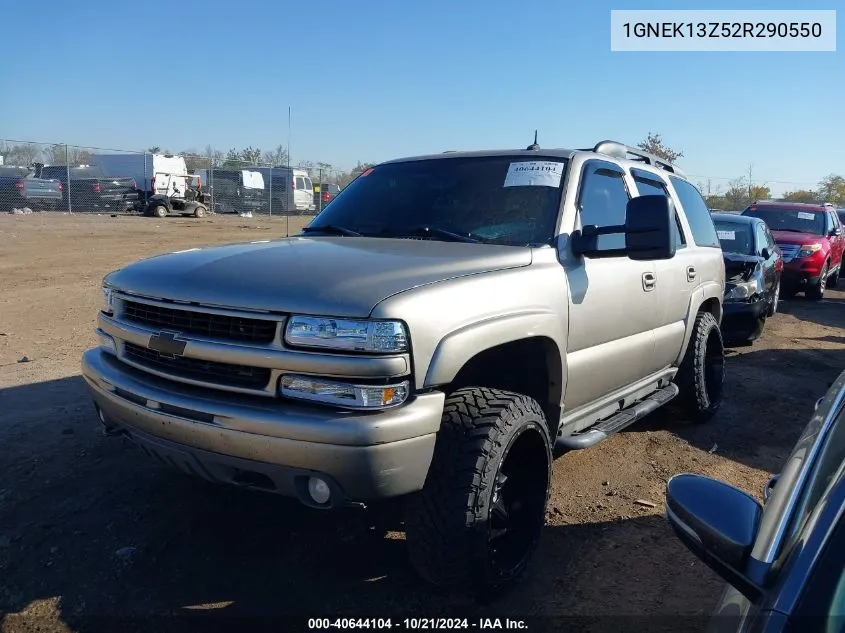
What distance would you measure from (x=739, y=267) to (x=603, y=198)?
510 cm

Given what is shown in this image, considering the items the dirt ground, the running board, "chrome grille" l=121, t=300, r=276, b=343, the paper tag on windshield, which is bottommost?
the dirt ground

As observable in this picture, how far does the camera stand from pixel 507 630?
2734 mm

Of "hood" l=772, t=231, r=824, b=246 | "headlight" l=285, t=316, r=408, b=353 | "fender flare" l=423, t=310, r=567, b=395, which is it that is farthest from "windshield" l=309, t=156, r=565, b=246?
"hood" l=772, t=231, r=824, b=246

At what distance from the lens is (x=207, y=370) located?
266 centimetres

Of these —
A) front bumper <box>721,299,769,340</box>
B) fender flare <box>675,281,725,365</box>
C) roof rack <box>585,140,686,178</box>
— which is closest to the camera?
roof rack <box>585,140,686,178</box>

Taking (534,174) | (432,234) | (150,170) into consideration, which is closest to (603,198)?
(534,174)

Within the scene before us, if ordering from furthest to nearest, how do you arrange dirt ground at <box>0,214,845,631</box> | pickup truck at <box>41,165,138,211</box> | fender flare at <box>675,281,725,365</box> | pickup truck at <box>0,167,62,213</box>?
pickup truck at <box>41,165,138,211</box> → pickup truck at <box>0,167,62,213</box> → fender flare at <box>675,281,725,365</box> → dirt ground at <box>0,214,845,631</box>

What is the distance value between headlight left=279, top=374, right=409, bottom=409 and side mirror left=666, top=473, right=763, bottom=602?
3.44 ft

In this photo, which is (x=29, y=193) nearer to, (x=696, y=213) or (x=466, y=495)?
(x=696, y=213)

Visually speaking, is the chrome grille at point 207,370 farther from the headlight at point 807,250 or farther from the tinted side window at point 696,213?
the headlight at point 807,250

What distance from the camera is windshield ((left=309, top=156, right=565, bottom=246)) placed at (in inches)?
140

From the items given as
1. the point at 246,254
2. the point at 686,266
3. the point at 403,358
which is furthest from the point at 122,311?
the point at 686,266

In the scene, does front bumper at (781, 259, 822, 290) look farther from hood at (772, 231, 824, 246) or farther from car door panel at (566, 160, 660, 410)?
car door panel at (566, 160, 660, 410)

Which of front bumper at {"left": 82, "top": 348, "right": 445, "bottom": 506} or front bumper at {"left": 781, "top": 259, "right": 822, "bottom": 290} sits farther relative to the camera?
front bumper at {"left": 781, "top": 259, "right": 822, "bottom": 290}
